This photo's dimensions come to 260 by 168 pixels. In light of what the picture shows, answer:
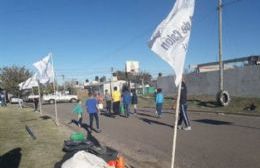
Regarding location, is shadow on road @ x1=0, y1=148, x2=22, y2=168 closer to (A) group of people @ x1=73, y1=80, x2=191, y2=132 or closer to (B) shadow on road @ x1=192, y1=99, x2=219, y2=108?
(A) group of people @ x1=73, y1=80, x2=191, y2=132

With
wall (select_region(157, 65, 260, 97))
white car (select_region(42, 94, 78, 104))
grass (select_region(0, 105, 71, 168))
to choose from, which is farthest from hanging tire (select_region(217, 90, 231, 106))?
white car (select_region(42, 94, 78, 104))

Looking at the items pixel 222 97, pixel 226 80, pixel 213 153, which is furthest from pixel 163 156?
pixel 226 80

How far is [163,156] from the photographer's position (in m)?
9.09

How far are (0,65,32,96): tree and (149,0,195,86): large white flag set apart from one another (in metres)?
72.7

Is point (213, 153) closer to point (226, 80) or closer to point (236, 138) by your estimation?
point (236, 138)

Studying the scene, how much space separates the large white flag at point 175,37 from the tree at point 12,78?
72667 millimetres

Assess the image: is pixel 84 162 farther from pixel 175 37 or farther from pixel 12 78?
pixel 12 78

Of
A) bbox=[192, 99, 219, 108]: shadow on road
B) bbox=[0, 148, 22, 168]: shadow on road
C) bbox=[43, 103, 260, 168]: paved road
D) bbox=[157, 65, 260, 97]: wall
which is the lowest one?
bbox=[0, 148, 22, 168]: shadow on road

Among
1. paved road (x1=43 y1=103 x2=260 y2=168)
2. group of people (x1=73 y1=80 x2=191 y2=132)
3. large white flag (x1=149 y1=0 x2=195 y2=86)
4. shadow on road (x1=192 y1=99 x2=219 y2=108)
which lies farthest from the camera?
shadow on road (x1=192 y1=99 x2=219 y2=108)

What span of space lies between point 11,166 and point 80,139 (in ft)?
5.55

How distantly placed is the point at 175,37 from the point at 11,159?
17.7 feet

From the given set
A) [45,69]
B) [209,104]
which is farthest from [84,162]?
[209,104]

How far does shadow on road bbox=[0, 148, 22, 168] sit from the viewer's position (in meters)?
8.30

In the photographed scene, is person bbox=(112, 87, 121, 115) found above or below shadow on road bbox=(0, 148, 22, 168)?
above
